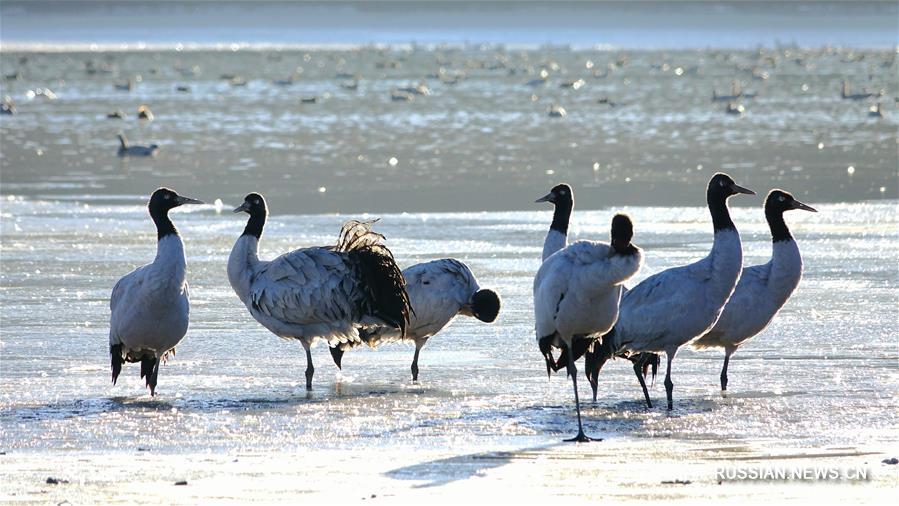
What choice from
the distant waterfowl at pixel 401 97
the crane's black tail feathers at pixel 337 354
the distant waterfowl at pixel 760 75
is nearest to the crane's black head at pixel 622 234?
the crane's black tail feathers at pixel 337 354

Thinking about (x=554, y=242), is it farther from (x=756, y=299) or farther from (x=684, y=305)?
(x=684, y=305)

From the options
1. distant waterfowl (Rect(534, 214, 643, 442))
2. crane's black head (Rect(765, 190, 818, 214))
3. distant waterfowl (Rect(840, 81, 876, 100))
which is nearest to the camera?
distant waterfowl (Rect(534, 214, 643, 442))

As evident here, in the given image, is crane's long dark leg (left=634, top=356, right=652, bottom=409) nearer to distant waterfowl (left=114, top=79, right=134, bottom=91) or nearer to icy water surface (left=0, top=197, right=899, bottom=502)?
icy water surface (left=0, top=197, right=899, bottom=502)

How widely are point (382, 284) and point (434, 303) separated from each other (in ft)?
1.82

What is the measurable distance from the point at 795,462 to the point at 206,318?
6.06 meters

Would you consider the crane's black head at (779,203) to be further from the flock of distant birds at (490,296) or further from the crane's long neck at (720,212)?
the crane's long neck at (720,212)

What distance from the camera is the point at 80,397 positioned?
32.2 feet

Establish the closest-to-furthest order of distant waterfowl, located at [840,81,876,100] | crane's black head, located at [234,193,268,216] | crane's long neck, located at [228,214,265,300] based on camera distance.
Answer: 1. crane's long neck, located at [228,214,265,300]
2. crane's black head, located at [234,193,268,216]
3. distant waterfowl, located at [840,81,876,100]

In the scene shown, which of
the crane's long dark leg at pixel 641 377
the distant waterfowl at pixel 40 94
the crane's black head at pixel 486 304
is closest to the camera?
the crane's long dark leg at pixel 641 377

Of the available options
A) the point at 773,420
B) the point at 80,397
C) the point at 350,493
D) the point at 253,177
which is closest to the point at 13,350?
the point at 80,397

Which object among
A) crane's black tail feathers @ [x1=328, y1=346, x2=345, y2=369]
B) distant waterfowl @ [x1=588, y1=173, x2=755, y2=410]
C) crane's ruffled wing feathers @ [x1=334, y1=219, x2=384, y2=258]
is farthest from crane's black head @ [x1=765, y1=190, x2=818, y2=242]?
crane's black tail feathers @ [x1=328, y1=346, x2=345, y2=369]

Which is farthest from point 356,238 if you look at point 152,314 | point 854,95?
point 854,95

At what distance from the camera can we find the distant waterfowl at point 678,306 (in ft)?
31.3

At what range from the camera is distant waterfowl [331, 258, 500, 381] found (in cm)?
1095
